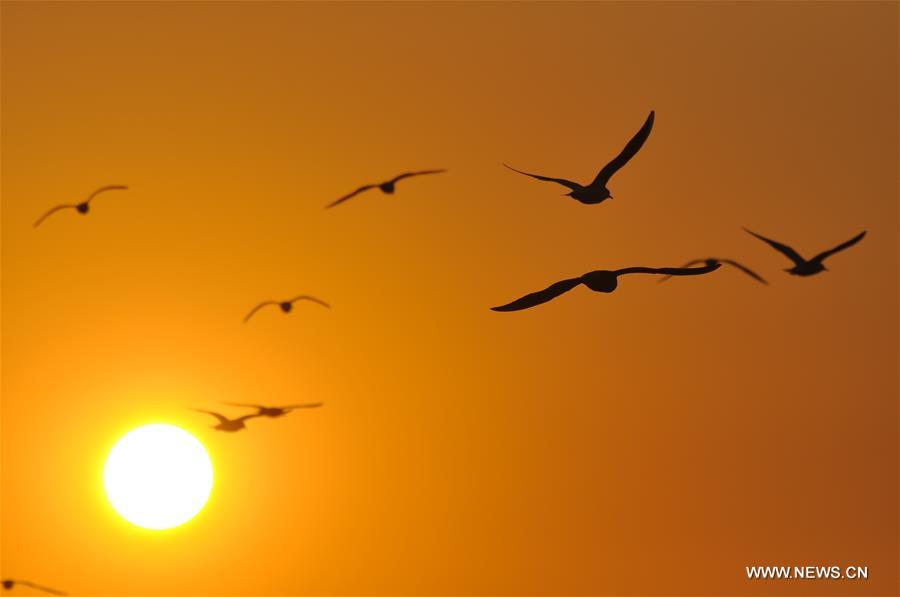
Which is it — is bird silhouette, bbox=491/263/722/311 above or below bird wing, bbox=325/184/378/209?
below

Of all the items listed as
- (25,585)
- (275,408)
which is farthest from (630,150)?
(25,585)

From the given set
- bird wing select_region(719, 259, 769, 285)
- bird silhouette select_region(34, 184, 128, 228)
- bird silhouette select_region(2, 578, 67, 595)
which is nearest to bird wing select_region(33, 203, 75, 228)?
bird silhouette select_region(34, 184, 128, 228)

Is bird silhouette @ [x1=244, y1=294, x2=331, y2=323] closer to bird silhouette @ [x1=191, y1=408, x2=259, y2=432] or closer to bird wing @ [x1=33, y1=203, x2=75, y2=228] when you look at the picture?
bird silhouette @ [x1=191, y1=408, x2=259, y2=432]

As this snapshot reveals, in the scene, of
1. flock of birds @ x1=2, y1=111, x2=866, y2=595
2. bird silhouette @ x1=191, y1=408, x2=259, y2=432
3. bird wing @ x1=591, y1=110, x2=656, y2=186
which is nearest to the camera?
bird wing @ x1=591, y1=110, x2=656, y2=186

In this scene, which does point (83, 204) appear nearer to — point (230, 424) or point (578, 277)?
point (230, 424)

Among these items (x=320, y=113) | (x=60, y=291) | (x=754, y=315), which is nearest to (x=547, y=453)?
(x=754, y=315)

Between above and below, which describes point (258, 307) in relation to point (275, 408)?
above

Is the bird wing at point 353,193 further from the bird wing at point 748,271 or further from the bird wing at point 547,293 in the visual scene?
the bird wing at point 748,271

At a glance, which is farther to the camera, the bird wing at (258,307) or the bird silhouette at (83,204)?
the bird wing at (258,307)

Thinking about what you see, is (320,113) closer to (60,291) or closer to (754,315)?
(60,291)

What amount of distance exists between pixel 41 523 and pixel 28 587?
256 mm

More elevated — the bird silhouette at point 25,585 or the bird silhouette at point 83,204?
the bird silhouette at point 83,204

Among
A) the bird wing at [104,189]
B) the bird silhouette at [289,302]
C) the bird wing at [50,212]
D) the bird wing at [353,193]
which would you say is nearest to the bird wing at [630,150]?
the bird wing at [353,193]

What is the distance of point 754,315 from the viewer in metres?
3.89
